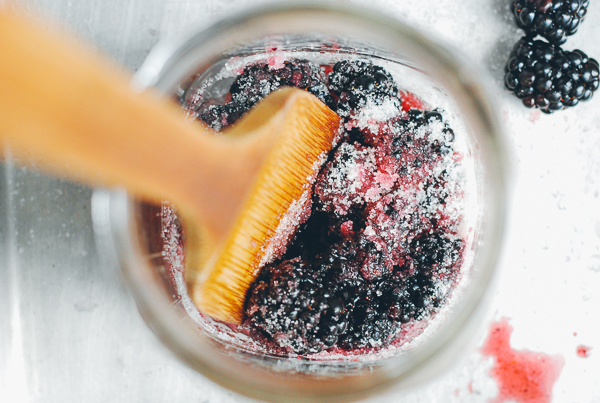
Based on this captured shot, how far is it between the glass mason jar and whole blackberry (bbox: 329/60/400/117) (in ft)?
0.14

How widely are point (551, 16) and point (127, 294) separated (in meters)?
0.85

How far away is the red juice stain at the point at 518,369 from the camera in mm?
854

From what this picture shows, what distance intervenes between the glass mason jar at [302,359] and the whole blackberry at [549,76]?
0.66 feet

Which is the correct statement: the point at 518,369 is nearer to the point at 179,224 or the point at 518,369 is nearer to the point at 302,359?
the point at 302,359

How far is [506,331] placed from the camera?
853mm

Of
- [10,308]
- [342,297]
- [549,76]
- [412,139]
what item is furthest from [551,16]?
[10,308]

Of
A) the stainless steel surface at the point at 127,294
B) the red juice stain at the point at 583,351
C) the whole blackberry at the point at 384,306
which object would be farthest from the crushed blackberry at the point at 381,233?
the red juice stain at the point at 583,351

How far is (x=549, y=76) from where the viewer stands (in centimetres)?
80

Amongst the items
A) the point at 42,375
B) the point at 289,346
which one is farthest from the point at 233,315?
the point at 42,375

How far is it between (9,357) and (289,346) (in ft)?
1.85

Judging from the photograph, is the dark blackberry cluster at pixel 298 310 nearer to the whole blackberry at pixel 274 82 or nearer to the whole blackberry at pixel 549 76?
the whole blackberry at pixel 274 82

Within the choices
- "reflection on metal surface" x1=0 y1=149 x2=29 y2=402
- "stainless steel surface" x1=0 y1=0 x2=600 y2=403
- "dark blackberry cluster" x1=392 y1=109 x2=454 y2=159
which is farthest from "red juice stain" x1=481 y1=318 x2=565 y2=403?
"reflection on metal surface" x1=0 y1=149 x2=29 y2=402

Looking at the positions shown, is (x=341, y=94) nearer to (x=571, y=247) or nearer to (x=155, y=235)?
(x=155, y=235)

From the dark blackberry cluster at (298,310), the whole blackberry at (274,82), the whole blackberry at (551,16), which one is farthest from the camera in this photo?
the whole blackberry at (551,16)
